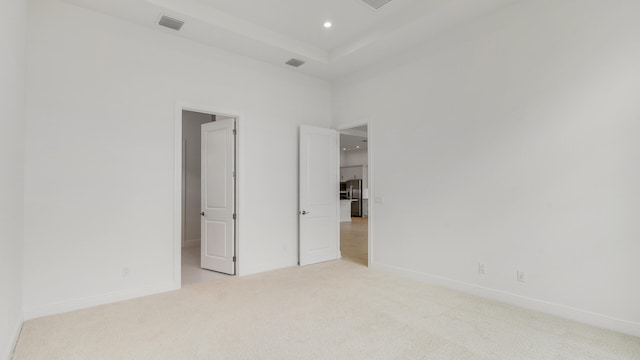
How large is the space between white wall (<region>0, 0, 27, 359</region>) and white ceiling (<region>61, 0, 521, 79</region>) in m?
1.15

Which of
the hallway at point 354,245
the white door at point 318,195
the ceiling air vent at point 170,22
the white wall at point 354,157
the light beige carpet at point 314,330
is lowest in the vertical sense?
the hallway at point 354,245

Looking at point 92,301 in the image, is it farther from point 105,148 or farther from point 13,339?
point 105,148

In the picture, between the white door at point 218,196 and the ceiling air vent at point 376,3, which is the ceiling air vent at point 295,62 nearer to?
the white door at point 218,196

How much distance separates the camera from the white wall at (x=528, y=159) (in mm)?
2744

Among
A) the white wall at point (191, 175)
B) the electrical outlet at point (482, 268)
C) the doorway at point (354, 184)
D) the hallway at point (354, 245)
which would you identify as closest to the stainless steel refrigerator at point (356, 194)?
the doorway at point (354, 184)

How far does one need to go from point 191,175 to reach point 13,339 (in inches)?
187

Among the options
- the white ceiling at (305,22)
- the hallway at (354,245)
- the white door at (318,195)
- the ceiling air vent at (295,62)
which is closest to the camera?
the white ceiling at (305,22)

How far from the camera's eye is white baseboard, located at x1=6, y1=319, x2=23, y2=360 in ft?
7.63

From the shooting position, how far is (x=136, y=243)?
145 inches

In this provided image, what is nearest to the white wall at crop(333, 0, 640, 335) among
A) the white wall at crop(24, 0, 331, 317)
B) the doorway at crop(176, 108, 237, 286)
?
the doorway at crop(176, 108, 237, 286)

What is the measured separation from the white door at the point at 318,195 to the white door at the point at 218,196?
114 cm

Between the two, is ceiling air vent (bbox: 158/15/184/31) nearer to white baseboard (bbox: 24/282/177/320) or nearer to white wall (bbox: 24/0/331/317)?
white wall (bbox: 24/0/331/317)

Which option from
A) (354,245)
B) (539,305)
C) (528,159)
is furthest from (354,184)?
(539,305)

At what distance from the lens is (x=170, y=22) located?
3703 mm
